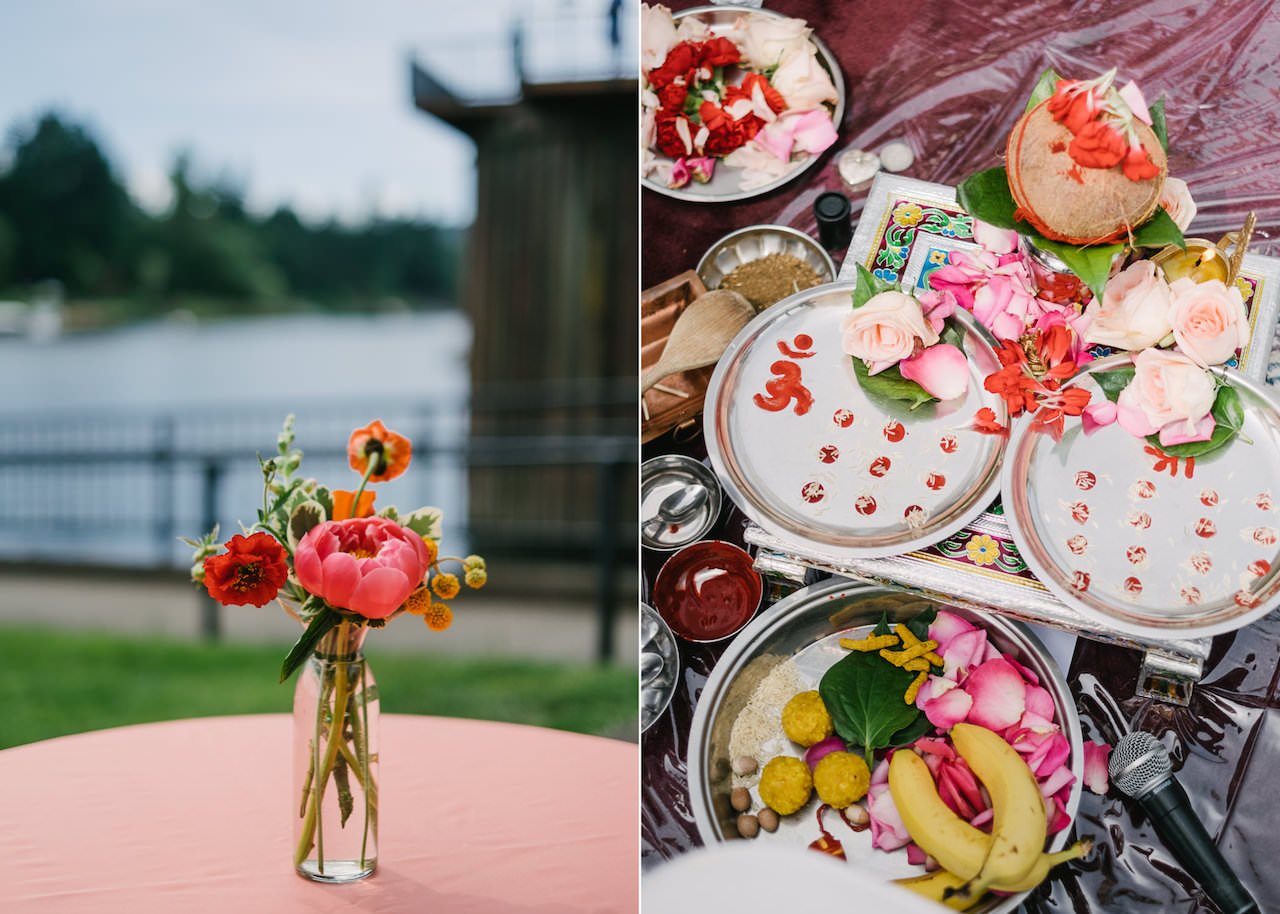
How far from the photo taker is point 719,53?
0.96 metres

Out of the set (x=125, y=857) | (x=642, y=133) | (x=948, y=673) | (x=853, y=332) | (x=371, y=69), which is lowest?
(x=125, y=857)

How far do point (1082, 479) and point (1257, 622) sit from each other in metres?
0.18

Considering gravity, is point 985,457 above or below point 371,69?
below

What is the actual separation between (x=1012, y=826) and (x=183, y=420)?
6509mm

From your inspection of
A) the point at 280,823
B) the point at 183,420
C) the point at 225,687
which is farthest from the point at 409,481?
the point at 280,823

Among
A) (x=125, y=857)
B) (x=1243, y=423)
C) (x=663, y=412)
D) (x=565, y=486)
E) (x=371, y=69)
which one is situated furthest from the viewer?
(x=371, y=69)

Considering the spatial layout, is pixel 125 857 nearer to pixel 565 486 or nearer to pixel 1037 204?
pixel 1037 204

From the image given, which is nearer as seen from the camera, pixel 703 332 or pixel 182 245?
pixel 703 332

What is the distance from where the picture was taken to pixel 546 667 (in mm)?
4016

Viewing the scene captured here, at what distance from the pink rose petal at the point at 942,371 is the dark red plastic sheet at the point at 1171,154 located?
142 millimetres

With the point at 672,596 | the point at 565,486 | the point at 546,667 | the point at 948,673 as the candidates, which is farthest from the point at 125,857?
the point at 565,486

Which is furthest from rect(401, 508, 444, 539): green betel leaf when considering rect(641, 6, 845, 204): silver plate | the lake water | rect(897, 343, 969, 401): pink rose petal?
the lake water

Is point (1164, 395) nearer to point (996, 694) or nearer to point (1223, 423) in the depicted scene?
point (1223, 423)

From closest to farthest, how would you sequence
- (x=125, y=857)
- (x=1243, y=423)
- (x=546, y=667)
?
1. (x=1243, y=423)
2. (x=125, y=857)
3. (x=546, y=667)
